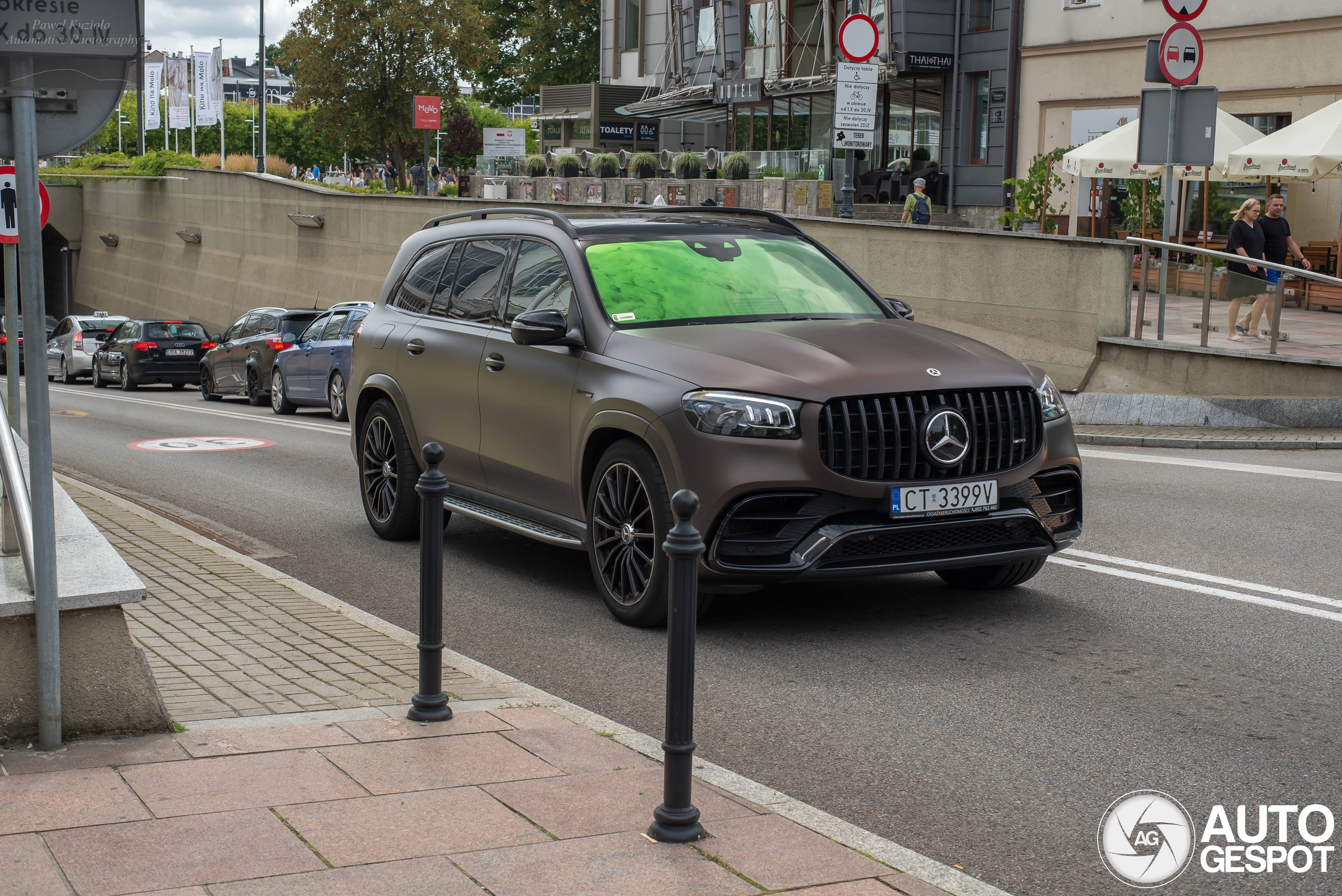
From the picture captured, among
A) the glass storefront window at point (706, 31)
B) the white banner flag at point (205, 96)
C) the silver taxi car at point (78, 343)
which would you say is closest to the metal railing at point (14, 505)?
the silver taxi car at point (78, 343)

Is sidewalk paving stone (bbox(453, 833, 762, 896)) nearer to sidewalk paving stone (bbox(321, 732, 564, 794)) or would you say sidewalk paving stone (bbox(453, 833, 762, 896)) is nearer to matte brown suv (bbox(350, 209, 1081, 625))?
sidewalk paving stone (bbox(321, 732, 564, 794))

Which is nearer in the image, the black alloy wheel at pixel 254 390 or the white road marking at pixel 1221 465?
the white road marking at pixel 1221 465

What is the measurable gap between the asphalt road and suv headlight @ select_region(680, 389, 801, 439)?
3.18 ft

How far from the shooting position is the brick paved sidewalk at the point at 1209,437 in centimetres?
1335

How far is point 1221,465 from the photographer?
12.3m

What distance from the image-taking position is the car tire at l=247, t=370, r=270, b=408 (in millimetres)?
24875

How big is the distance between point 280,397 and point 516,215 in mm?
14823

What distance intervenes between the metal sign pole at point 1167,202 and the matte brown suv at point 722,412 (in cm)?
768

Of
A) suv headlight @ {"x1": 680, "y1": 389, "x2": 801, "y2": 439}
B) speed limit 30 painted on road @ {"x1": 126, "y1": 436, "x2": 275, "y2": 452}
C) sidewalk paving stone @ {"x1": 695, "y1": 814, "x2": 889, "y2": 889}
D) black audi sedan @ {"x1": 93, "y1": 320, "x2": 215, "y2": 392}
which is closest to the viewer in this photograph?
sidewalk paving stone @ {"x1": 695, "y1": 814, "x2": 889, "y2": 889}

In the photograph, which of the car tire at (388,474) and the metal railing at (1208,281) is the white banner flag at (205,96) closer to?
the metal railing at (1208,281)

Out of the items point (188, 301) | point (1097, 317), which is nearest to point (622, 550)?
point (1097, 317)

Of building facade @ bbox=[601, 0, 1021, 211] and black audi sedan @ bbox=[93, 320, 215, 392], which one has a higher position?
building facade @ bbox=[601, 0, 1021, 211]

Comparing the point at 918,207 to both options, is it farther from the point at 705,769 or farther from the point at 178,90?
the point at 178,90

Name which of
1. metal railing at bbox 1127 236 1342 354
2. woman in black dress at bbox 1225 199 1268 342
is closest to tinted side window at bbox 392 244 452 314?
metal railing at bbox 1127 236 1342 354
